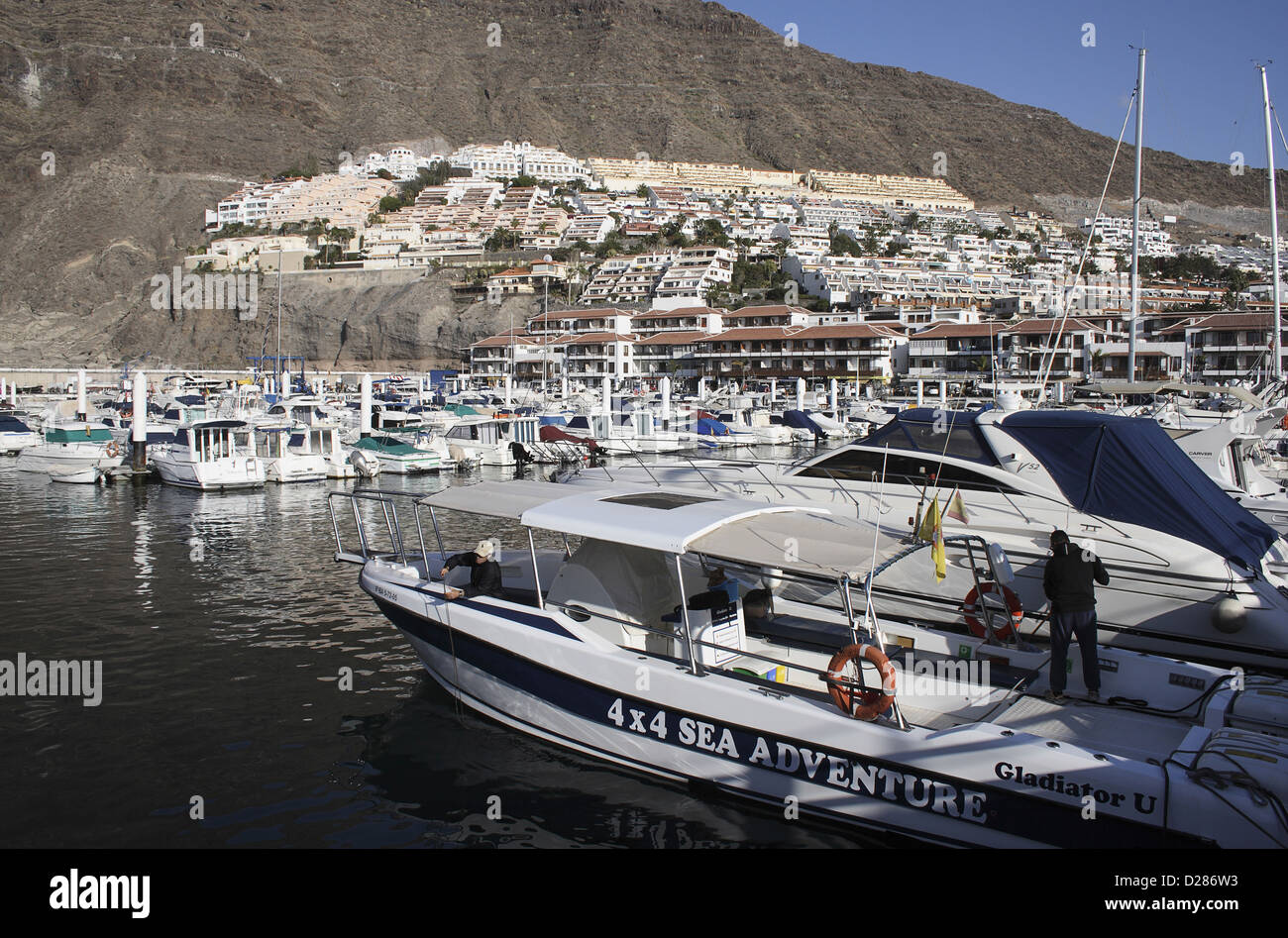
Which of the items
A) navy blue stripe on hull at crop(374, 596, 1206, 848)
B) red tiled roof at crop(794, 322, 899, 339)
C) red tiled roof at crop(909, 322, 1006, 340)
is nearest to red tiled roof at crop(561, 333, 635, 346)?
red tiled roof at crop(794, 322, 899, 339)

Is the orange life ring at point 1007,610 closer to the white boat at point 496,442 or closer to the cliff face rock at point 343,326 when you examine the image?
the white boat at point 496,442

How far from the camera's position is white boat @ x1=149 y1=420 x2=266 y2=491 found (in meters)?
28.5

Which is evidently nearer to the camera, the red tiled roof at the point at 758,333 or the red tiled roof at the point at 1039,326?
the red tiled roof at the point at 1039,326

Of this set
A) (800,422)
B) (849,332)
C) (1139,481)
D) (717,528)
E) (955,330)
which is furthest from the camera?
(849,332)

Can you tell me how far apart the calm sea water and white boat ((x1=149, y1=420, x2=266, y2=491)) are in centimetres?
1373

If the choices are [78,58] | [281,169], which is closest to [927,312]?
[281,169]

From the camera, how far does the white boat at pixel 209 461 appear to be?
28.5 m

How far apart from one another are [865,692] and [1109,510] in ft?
18.9

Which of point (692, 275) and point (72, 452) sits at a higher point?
point (692, 275)

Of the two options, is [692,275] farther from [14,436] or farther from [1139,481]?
[1139,481]

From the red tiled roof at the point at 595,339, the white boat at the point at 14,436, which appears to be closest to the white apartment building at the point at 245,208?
the red tiled roof at the point at 595,339

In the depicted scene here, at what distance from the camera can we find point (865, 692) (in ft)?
22.0

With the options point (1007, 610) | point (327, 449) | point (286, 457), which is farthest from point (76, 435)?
point (1007, 610)

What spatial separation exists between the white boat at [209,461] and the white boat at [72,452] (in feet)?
5.73
